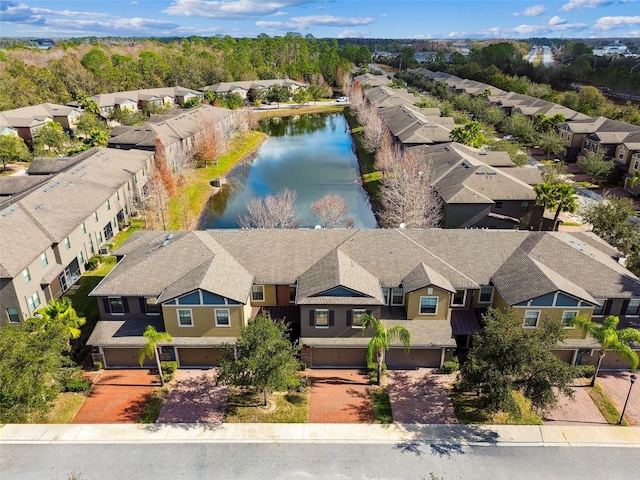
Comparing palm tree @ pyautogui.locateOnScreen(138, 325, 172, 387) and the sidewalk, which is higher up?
palm tree @ pyautogui.locateOnScreen(138, 325, 172, 387)

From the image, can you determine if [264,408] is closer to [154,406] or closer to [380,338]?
[154,406]

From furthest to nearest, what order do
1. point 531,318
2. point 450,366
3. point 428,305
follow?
1. point 428,305
2. point 531,318
3. point 450,366

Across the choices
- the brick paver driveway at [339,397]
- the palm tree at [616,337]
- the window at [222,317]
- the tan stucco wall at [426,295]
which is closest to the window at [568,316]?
the palm tree at [616,337]

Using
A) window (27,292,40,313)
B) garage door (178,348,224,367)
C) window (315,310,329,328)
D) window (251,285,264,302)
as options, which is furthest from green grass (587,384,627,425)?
window (27,292,40,313)

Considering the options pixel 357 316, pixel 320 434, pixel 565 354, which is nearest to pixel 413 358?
pixel 357 316

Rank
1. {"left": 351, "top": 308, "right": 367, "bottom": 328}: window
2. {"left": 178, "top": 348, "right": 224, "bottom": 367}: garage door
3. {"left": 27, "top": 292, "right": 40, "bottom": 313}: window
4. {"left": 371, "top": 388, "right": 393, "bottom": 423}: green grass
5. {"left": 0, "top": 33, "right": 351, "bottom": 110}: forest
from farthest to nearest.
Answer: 1. {"left": 0, "top": 33, "right": 351, "bottom": 110}: forest
2. {"left": 27, "top": 292, "right": 40, "bottom": 313}: window
3. {"left": 178, "top": 348, "right": 224, "bottom": 367}: garage door
4. {"left": 351, "top": 308, "right": 367, "bottom": 328}: window
5. {"left": 371, "top": 388, "right": 393, "bottom": 423}: green grass

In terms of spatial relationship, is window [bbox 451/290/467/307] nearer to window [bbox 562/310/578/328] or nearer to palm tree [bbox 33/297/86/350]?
window [bbox 562/310/578/328]

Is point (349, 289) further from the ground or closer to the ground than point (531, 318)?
further from the ground

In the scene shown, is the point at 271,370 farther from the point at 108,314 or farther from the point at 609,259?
the point at 609,259
